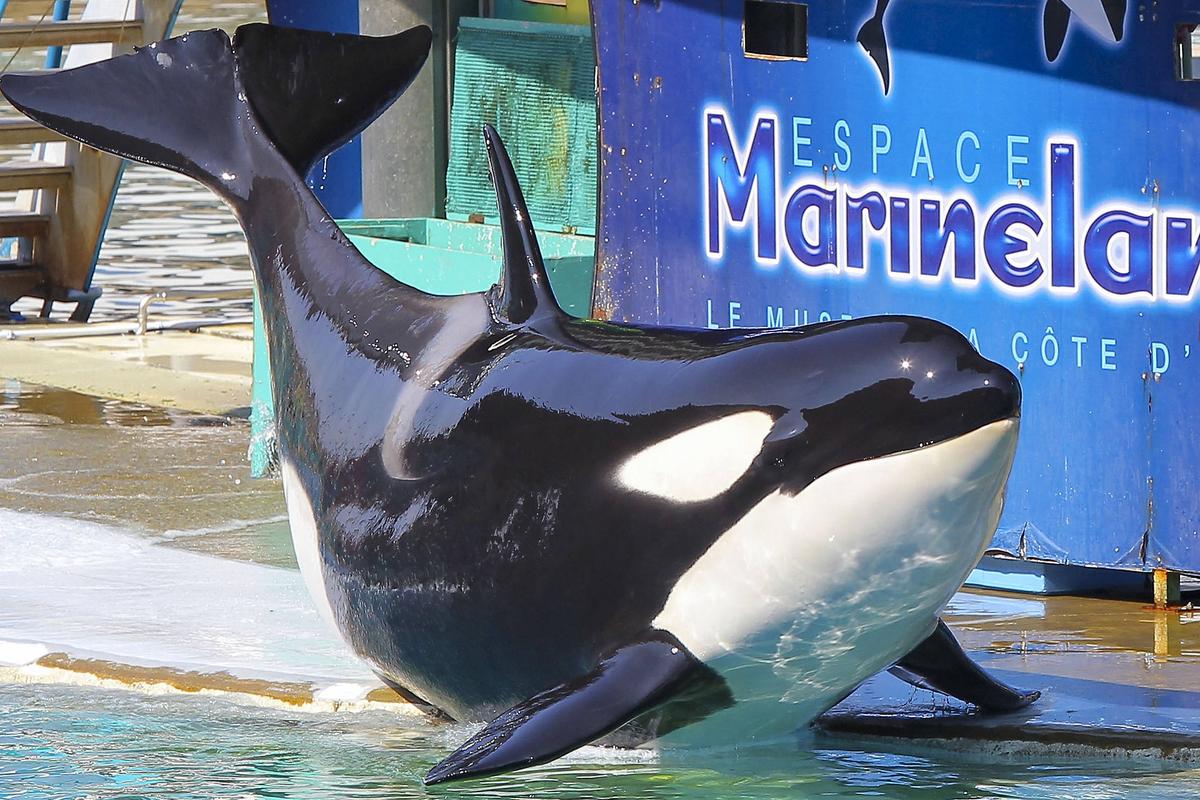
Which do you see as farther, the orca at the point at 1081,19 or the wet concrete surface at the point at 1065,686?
the orca at the point at 1081,19

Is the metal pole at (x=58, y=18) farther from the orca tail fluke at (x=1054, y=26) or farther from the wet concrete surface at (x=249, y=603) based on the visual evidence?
the orca tail fluke at (x=1054, y=26)

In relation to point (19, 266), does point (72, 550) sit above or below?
below

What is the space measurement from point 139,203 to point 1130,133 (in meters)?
16.0

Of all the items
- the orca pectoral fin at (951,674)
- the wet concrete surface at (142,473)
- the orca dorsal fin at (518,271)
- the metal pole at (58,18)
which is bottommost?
the orca pectoral fin at (951,674)

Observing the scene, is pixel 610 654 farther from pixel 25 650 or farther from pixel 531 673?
pixel 25 650

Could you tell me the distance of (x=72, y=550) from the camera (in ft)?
25.4

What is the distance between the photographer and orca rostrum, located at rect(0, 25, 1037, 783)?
4.29 m

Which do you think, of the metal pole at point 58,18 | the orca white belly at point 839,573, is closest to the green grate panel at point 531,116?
the metal pole at point 58,18

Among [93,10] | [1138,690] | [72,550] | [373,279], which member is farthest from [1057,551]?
[93,10]

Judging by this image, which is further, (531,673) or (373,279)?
(373,279)

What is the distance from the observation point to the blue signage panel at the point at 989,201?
21.0 ft

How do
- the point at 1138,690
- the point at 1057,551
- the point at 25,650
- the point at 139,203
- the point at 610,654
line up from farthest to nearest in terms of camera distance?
1. the point at 139,203
2. the point at 1057,551
3. the point at 25,650
4. the point at 1138,690
5. the point at 610,654

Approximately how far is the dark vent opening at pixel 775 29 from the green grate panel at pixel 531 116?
8.10 ft

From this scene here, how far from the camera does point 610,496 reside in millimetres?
4715
